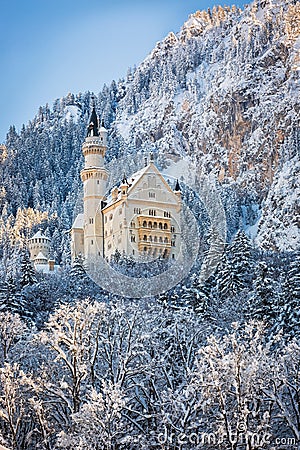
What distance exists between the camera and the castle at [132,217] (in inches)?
2803

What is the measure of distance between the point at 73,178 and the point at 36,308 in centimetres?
12240

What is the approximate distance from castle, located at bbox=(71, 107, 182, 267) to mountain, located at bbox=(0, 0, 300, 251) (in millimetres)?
28919

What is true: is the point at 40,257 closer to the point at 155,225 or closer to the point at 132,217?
the point at 132,217

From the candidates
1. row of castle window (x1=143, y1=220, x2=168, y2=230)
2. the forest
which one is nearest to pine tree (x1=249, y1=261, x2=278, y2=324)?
the forest

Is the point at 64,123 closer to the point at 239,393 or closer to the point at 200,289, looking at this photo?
the point at 200,289

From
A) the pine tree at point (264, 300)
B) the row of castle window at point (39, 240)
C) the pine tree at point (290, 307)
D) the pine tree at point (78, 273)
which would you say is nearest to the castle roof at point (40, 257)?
the row of castle window at point (39, 240)

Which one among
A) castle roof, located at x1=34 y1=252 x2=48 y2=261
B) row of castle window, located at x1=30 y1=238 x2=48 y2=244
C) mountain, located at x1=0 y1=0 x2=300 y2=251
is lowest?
castle roof, located at x1=34 y1=252 x2=48 y2=261

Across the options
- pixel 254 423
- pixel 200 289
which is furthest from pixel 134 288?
pixel 254 423

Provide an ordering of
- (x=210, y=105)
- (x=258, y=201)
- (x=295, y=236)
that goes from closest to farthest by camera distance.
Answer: (x=295, y=236)
(x=258, y=201)
(x=210, y=105)

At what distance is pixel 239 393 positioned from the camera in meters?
26.8

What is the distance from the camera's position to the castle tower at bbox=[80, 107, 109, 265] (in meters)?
79.9

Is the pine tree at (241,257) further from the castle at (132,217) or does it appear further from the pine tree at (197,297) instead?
the castle at (132,217)

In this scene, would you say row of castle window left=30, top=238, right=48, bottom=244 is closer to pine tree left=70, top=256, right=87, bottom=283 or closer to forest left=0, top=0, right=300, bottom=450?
forest left=0, top=0, right=300, bottom=450

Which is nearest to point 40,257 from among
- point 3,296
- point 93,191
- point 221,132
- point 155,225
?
point 93,191
